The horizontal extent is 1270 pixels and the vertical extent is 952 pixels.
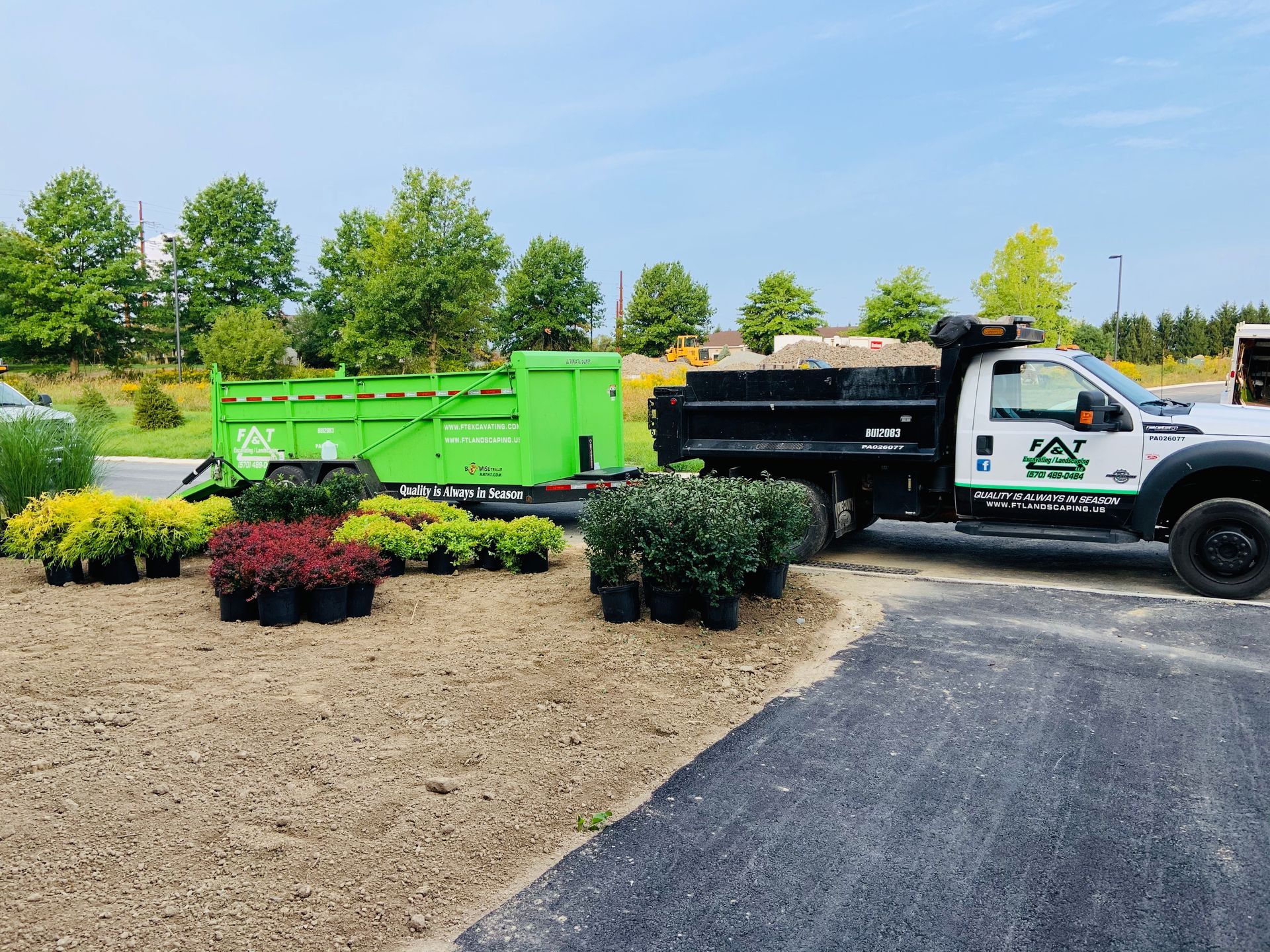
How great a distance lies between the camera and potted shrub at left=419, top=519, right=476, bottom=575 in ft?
27.9

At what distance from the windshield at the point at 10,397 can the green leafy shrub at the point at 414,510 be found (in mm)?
8276

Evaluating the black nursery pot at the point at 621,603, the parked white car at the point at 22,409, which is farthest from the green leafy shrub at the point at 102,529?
the black nursery pot at the point at 621,603

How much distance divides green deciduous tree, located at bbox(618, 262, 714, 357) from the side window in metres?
69.5

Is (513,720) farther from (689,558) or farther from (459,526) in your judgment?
(459,526)

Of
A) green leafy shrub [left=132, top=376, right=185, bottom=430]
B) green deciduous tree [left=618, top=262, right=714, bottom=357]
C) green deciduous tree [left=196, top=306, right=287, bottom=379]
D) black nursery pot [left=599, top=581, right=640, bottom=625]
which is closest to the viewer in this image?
black nursery pot [left=599, top=581, right=640, bottom=625]

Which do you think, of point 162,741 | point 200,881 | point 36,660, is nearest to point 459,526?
point 36,660

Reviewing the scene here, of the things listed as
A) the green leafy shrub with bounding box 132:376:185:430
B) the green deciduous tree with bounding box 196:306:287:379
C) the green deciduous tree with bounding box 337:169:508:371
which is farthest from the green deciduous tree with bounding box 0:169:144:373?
the green leafy shrub with bounding box 132:376:185:430

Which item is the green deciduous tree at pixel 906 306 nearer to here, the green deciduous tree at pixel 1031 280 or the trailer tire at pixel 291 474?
the green deciduous tree at pixel 1031 280

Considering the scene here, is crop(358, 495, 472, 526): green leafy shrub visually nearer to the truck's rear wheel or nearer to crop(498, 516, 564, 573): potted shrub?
crop(498, 516, 564, 573): potted shrub

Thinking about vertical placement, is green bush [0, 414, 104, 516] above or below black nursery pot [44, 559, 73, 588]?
above

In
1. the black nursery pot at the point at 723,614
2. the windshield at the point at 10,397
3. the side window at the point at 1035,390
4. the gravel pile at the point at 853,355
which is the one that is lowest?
the black nursery pot at the point at 723,614

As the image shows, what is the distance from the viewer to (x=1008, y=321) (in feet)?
29.3

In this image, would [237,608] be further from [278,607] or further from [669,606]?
[669,606]

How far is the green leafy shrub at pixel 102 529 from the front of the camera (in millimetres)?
7805
